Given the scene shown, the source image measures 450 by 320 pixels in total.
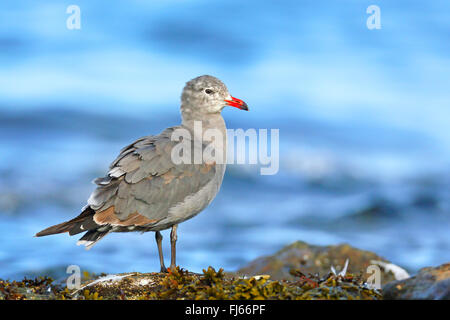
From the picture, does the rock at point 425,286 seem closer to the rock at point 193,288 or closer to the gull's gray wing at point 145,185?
the rock at point 193,288

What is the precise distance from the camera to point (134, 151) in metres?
7.74

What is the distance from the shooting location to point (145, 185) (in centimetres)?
760

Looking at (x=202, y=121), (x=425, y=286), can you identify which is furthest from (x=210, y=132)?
(x=425, y=286)

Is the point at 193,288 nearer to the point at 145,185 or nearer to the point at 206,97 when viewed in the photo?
the point at 145,185

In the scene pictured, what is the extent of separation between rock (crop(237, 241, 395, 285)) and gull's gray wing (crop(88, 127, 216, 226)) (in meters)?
3.69

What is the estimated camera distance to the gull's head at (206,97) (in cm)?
869

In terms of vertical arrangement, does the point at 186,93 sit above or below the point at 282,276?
above

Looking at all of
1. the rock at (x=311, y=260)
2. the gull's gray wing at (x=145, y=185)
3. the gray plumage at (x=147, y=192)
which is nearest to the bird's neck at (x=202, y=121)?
the gray plumage at (x=147, y=192)

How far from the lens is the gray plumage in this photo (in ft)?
24.1

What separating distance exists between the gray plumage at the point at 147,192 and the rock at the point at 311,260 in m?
3.52
